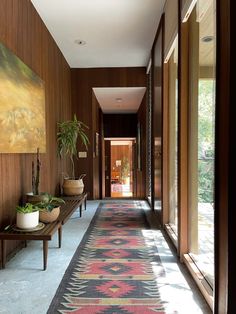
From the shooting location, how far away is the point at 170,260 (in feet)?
8.18

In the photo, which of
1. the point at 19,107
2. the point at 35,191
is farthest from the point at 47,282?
the point at 19,107

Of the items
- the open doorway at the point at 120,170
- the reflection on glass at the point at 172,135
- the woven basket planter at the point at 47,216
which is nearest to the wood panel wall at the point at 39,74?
the woven basket planter at the point at 47,216

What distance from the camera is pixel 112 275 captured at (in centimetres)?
219

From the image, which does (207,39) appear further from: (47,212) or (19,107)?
(47,212)

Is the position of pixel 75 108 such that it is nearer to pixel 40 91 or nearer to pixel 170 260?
pixel 40 91

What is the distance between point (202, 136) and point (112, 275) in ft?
4.33

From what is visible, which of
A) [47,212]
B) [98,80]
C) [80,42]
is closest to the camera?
[47,212]

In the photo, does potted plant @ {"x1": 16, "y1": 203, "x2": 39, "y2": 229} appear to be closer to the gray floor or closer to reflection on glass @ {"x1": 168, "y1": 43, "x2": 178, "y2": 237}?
the gray floor

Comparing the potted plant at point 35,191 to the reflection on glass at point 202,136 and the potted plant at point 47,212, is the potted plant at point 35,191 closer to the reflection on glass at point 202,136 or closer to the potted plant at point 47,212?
the potted plant at point 47,212

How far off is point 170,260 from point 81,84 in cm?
423

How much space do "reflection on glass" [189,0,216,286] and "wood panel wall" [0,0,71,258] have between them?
1677mm

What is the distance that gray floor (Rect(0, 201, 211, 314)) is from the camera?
1.75 meters

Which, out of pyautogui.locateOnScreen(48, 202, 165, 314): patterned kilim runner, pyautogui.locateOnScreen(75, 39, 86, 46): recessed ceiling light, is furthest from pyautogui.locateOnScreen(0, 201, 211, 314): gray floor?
pyautogui.locateOnScreen(75, 39, 86, 46): recessed ceiling light

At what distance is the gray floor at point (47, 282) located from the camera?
1748 millimetres
